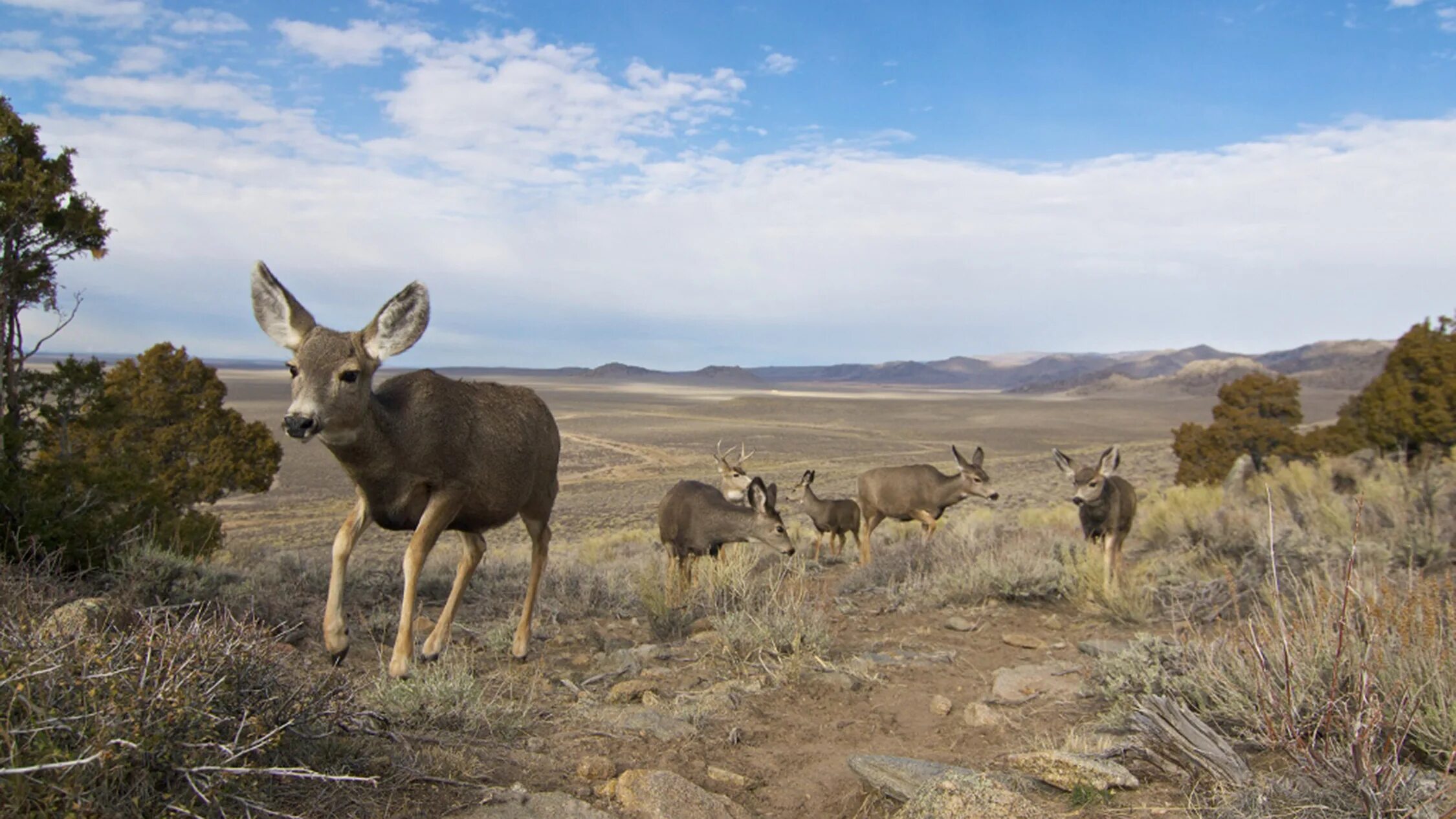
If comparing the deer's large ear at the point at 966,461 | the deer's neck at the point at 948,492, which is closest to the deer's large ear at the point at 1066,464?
the deer's large ear at the point at 966,461

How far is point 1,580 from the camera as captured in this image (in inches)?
184

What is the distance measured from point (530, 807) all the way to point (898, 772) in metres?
1.65

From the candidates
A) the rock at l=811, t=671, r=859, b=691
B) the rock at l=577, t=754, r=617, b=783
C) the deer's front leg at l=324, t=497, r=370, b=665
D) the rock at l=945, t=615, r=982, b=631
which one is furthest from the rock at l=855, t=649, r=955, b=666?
the deer's front leg at l=324, t=497, r=370, b=665

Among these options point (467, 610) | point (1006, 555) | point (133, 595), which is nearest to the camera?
point (133, 595)

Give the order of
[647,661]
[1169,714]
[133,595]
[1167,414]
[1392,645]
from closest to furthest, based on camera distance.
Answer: [1169,714] < [1392,645] < [133,595] < [647,661] < [1167,414]

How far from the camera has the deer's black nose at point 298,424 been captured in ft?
14.2

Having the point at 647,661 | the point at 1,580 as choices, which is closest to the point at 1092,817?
the point at 647,661

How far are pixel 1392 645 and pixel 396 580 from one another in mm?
7684

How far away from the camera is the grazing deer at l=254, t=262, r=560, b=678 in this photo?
4.71m

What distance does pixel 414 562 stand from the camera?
16.6 ft

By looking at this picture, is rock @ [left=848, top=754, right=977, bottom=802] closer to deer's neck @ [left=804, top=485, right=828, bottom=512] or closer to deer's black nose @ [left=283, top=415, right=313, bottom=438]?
deer's black nose @ [left=283, top=415, right=313, bottom=438]

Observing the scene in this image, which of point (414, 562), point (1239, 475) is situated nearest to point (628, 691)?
point (414, 562)

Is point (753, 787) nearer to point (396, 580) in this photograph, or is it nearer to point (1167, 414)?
point (396, 580)

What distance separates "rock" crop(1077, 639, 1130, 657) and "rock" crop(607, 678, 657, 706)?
3.60m
